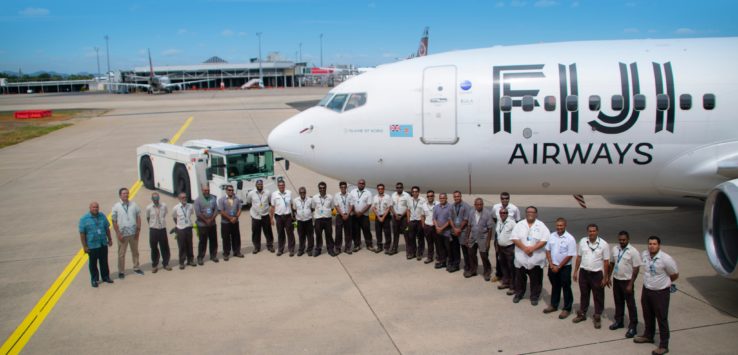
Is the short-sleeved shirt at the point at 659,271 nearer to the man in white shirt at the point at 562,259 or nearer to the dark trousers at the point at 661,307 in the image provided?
the dark trousers at the point at 661,307

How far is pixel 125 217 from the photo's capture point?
10.6 metres

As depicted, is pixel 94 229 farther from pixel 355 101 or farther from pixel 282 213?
pixel 355 101

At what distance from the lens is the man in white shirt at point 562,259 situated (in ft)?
27.6

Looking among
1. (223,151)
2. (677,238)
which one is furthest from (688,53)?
(223,151)

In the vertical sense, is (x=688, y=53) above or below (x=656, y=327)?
above

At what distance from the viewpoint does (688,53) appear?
11688 millimetres

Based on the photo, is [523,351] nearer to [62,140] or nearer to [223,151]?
[223,151]

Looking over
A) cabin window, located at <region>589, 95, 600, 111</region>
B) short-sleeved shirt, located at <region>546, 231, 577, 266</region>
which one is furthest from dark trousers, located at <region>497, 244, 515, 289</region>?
cabin window, located at <region>589, 95, 600, 111</region>

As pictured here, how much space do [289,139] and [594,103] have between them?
6707mm

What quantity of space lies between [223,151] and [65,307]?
23.3 feet

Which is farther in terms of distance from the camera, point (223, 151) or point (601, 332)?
point (223, 151)

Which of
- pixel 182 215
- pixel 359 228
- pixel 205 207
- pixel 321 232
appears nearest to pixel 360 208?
pixel 359 228

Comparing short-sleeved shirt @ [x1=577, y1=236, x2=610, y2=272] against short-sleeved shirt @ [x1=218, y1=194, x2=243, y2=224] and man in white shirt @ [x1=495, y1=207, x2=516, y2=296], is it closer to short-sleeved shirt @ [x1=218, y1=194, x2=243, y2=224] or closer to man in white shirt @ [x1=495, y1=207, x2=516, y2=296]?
man in white shirt @ [x1=495, y1=207, x2=516, y2=296]

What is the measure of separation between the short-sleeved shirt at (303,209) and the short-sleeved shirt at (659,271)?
21.8ft
